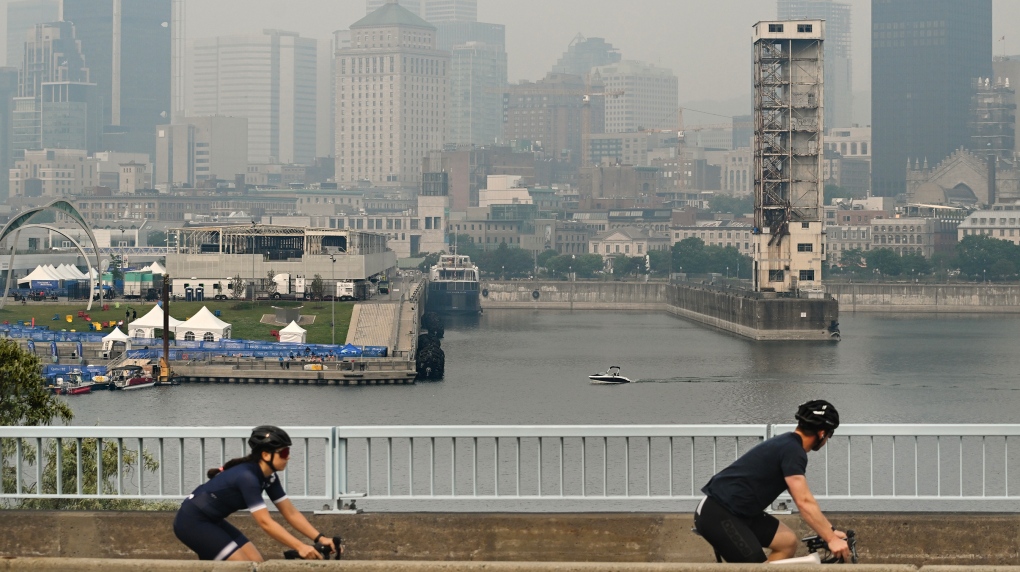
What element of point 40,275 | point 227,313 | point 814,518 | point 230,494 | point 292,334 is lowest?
point 292,334

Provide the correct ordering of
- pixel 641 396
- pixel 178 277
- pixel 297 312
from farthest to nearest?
pixel 178 277 → pixel 297 312 → pixel 641 396

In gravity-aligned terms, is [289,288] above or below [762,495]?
below

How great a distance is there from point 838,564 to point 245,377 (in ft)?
286

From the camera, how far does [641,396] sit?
3784 inches

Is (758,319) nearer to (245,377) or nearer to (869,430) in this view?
(245,377)

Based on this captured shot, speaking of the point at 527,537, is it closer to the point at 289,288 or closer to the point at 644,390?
the point at 644,390

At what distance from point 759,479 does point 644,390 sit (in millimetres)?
85801

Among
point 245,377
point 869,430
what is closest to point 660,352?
point 245,377

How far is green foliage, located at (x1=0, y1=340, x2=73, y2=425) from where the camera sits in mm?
41906

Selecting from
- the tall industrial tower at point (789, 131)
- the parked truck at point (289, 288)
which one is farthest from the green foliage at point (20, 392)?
the tall industrial tower at point (789, 131)

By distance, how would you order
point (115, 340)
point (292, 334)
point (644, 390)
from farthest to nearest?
point (292, 334) < point (115, 340) < point (644, 390)

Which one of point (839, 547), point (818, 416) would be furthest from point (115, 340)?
point (839, 547)

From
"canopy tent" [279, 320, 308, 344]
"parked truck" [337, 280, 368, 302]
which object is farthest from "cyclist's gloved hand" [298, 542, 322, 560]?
"parked truck" [337, 280, 368, 302]

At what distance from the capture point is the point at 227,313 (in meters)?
128
